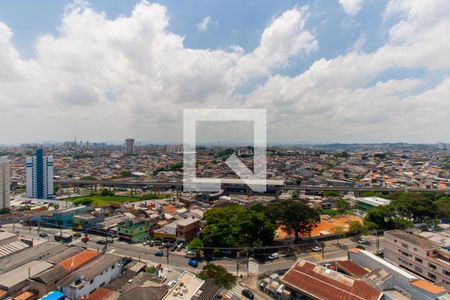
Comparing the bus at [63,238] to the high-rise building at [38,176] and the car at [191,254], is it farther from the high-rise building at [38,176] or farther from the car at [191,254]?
the high-rise building at [38,176]

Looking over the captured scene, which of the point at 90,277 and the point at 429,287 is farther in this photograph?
the point at 90,277

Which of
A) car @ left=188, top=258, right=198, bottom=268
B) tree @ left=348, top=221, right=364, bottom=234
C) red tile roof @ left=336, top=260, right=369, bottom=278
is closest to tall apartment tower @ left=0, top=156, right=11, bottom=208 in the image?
car @ left=188, top=258, right=198, bottom=268

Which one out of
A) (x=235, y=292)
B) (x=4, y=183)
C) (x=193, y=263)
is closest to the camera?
(x=235, y=292)

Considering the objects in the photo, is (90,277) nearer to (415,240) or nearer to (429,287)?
(429,287)

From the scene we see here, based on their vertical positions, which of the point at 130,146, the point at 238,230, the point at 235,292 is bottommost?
the point at 235,292

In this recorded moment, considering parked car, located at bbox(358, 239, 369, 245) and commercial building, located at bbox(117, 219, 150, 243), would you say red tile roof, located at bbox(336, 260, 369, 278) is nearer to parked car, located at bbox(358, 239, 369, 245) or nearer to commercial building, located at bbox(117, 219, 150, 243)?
parked car, located at bbox(358, 239, 369, 245)

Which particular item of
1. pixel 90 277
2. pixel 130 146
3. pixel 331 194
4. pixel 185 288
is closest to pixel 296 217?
pixel 185 288

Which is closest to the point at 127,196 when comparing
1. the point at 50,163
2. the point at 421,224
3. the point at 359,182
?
the point at 50,163

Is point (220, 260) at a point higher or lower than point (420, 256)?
lower

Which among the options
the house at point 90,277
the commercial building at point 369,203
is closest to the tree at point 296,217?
the house at point 90,277
